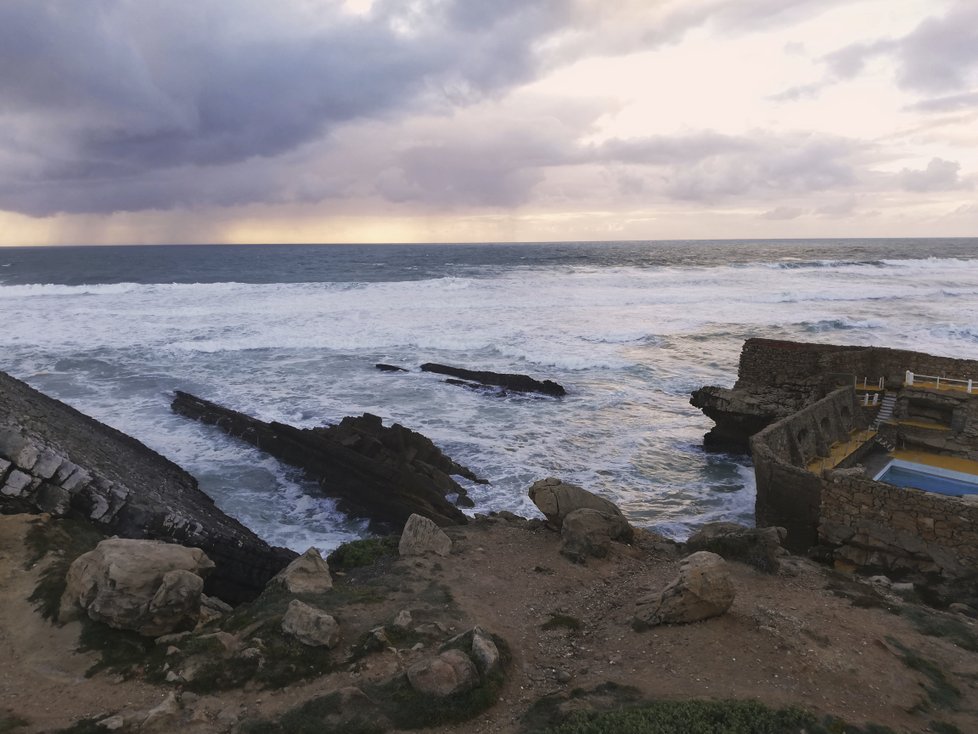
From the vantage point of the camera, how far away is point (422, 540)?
11.3 metres

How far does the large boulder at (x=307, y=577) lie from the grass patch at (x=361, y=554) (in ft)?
2.41

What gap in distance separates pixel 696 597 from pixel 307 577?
235 inches

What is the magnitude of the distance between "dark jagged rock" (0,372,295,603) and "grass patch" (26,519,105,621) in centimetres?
40

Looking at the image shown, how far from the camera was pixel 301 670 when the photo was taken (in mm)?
7328

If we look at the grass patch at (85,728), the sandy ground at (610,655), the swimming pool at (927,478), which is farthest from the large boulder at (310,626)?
the swimming pool at (927,478)

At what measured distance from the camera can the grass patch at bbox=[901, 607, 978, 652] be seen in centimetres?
798

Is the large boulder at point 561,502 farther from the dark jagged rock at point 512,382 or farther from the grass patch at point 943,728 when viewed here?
the dark jagged rock at point 512,382

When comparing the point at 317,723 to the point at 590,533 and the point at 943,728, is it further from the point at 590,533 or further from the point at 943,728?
the point at 943,728

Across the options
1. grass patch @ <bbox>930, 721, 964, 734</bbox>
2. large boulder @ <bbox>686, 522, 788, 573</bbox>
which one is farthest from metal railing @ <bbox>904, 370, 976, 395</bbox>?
grass patch @ <bbox>930, 721, 964, 734</bbox>

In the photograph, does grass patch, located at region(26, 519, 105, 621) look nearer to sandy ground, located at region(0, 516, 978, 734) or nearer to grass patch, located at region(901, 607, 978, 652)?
sandy ground, located at region(0, 516, 978, 734)

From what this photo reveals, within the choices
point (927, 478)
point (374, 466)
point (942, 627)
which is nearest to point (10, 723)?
point (374, 466)

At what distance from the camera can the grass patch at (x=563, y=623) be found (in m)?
8.59

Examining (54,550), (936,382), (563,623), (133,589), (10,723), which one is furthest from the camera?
(936,382)

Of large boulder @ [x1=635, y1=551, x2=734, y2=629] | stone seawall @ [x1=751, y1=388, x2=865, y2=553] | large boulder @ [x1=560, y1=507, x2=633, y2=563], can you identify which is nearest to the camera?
large boulder @ [x1=635, y1=551, x2=734, y2=629]
